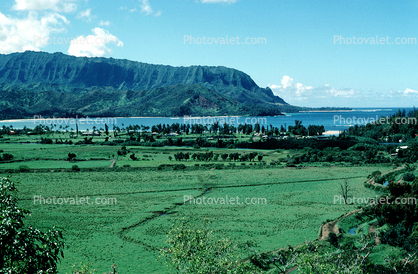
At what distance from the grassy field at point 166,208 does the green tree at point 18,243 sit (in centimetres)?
2276

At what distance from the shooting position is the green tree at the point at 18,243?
11273mm

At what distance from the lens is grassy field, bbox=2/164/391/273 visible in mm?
39688

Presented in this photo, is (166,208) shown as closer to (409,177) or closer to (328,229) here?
(328,229)

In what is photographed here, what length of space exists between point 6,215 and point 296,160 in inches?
4034

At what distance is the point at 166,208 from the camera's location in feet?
186

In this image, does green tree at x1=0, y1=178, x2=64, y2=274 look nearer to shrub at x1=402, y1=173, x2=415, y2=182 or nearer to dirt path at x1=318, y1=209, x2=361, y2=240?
dirt path at x1=318, y1=209, x2=361, y2=240

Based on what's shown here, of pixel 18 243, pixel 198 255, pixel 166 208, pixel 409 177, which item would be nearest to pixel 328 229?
pixel 166 208

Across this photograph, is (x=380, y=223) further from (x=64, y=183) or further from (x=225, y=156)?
(x=225, y=156)

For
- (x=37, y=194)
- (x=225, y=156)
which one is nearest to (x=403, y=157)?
(x=225, y=156)

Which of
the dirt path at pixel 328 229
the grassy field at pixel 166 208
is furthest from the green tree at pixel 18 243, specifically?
the dirt path at pixel 328 229

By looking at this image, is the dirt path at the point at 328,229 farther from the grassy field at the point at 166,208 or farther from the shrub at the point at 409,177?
the shrub at the point at 409,177

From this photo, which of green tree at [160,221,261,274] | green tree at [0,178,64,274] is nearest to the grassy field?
green tree at [160,221,261,274]

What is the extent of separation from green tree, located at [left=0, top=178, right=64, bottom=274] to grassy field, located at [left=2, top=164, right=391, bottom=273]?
2276 centimetres

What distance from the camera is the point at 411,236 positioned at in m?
35.8
